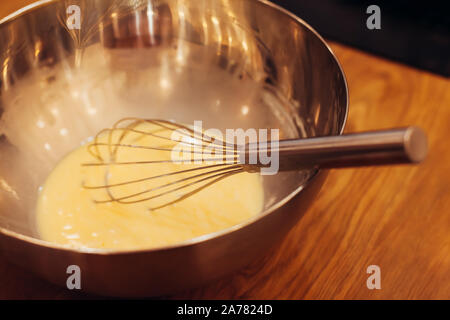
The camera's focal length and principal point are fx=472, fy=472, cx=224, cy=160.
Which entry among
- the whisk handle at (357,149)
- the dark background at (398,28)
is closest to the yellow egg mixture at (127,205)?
the whisk handle at (357,149)

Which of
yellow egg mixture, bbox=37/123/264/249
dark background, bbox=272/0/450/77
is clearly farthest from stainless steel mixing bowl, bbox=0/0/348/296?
dark background, bbox=272/0/450/77

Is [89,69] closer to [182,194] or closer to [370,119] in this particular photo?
[182,194]

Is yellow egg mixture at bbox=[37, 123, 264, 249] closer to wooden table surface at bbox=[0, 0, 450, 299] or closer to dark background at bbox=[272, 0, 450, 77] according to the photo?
wooden table surface at bbox=[0, 0, 450, 299]

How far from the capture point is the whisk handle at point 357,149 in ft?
1.21

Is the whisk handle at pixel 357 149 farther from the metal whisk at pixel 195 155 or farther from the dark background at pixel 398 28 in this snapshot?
the dark background at pixel 398 28

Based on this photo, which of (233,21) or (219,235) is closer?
(219,235)

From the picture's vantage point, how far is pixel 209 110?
730mm

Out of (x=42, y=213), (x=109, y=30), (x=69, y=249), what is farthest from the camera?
(x=109, y=30)

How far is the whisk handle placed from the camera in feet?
1.21

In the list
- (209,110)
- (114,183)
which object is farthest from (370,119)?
(114,183)

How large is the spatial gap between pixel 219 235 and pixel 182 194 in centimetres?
22

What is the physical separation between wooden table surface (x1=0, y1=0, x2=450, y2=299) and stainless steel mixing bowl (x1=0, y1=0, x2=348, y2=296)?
0.07 m

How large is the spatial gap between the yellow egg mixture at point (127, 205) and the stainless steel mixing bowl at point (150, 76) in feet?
0.08

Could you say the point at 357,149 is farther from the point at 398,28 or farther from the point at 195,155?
the point at 398,28
